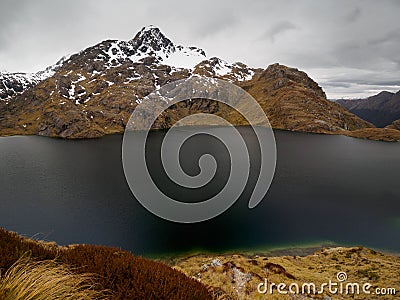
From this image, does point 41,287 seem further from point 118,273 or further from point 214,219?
point 214,219

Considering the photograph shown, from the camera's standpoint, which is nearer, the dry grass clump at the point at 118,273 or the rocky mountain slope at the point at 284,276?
the dry grass clump at the point at 118,273

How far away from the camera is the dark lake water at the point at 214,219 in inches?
1540

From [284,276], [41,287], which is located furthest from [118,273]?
[284,276]

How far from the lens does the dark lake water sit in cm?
3912

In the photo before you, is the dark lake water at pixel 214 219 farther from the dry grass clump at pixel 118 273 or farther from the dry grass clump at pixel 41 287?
the dry grass clump at pixel 41 287

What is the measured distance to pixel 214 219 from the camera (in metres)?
45.4

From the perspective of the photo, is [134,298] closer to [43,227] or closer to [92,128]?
[43,227]

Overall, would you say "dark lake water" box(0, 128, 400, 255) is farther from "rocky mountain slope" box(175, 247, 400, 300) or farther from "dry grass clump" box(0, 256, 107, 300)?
"dry grass clump" box(0, 256, 107, 300)

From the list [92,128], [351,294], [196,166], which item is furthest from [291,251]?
[92,128]

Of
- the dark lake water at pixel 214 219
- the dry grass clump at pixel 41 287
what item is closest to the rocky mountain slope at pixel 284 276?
the dry grass clump at pixel 41 287

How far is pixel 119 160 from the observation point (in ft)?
301

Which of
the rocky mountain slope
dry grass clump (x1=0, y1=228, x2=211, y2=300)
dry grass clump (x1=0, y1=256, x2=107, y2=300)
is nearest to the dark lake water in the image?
the rocky mountain slope

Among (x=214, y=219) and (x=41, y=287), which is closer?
(x=41, y=287)

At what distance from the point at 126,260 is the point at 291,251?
36155 millimetres
